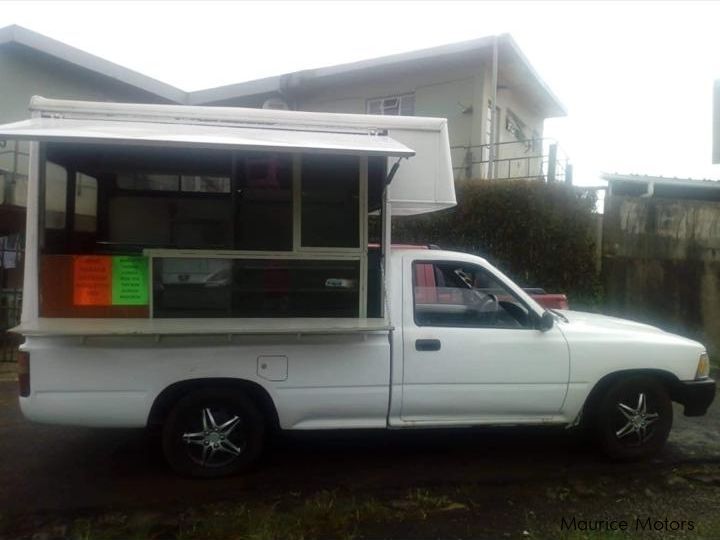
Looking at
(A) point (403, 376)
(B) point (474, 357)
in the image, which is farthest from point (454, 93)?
(A) point (403, 376)

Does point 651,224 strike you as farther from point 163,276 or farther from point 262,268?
point 163,276

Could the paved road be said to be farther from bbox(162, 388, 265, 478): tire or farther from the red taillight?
the red taillight

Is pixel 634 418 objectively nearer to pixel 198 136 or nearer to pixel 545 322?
pixel 545 322

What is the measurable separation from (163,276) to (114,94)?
10.4 meters

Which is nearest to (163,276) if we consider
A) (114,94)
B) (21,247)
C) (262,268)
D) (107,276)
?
(107,276)

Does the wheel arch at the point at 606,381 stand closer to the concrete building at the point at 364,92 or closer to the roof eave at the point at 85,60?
the concrete building at the point at 364,92

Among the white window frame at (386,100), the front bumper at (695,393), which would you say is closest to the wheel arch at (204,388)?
the front bumper at (695,393)

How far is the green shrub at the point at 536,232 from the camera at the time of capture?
359 inches

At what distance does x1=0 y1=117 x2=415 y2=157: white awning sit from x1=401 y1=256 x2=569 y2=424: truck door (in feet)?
3.57

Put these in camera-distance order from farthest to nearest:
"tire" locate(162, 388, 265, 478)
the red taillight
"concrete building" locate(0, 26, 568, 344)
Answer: "concrete building" locate(0, 26, 568, 344), "tire" locate(162, 388, 265, 478), the red taillight

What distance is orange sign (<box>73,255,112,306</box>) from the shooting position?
12.9 feet

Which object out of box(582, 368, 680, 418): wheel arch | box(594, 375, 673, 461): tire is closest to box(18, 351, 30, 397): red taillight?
box(582, 368, 680, 418): wheel arch

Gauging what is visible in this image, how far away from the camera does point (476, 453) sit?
4.71 m

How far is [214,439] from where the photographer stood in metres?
4.07
